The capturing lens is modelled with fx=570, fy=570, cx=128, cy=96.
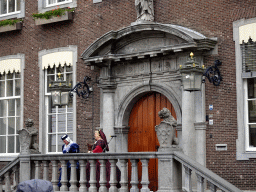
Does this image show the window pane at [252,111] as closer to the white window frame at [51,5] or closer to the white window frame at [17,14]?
the white window frame at [51,5]

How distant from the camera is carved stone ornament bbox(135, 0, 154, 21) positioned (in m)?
12.8

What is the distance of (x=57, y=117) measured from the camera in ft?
47.9

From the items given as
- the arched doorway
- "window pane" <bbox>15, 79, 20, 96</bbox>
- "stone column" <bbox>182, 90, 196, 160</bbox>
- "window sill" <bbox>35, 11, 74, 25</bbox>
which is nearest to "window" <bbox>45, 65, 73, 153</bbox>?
"window pane" <bbox>15, 79, 20, 96</bbox>

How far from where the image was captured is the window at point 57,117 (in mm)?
14312

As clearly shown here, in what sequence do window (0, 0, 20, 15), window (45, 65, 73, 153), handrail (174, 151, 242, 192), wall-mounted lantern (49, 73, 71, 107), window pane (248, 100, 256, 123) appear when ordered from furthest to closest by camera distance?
window (0, 0, 20, 15)
window (45, 65, 73, 153)
wall-mounted lantern (49, 73, 71, 107)
window pane (248, 100, 256, 123)
handrail (174, 151, 242, 192)

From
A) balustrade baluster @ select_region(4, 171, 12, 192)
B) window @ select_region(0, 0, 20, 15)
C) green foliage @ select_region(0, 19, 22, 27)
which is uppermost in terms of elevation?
window @ select_region(0, 0, 20, 15)

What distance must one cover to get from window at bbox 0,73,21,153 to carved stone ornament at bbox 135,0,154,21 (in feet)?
14.3

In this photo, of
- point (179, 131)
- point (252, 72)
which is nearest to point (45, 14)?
point (179, 131)

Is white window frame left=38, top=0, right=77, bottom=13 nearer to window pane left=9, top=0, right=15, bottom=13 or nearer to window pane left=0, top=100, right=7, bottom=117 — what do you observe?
window pane left=9, top=0, right=15, bottom=13

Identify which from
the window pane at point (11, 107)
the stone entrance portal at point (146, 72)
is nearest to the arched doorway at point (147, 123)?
the stone entrance portal at point (146, 72)

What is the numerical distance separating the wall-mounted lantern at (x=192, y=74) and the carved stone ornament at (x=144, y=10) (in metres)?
2.83

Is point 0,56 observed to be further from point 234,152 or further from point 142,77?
point 234,152

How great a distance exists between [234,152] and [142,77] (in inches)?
110

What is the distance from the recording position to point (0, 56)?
15.8 m
